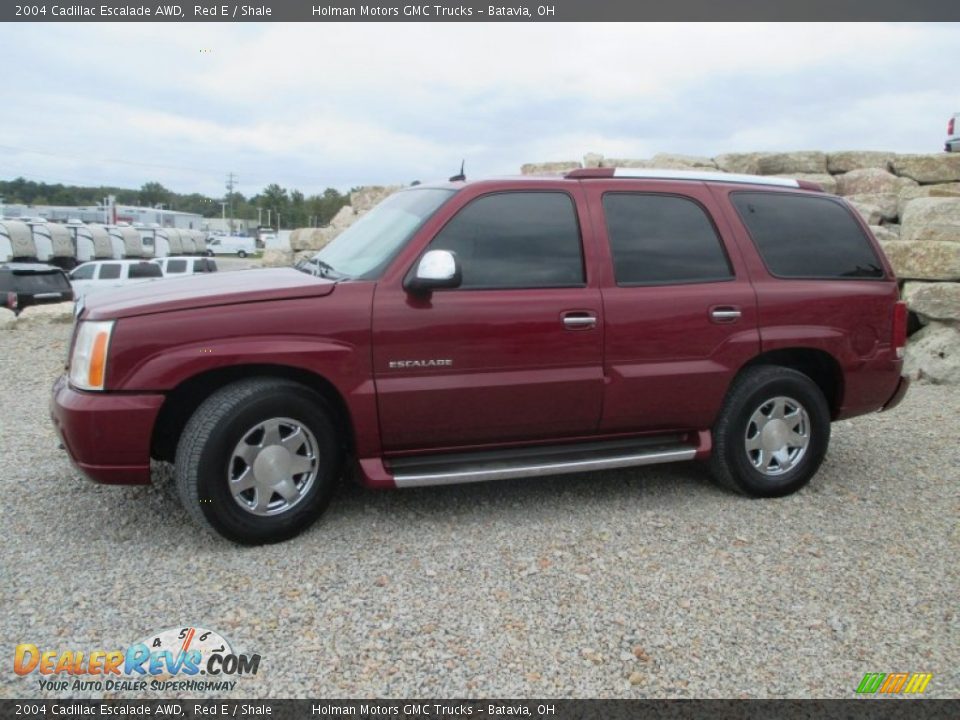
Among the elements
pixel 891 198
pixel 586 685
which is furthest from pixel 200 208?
pixel 586 685

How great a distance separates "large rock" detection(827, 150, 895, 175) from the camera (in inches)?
556

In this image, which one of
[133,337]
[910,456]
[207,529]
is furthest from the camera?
[910,456]

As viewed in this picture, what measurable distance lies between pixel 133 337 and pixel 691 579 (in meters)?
2.81

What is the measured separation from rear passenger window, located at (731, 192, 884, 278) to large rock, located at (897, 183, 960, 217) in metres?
7.20

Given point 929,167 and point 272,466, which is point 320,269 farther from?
point 929,167

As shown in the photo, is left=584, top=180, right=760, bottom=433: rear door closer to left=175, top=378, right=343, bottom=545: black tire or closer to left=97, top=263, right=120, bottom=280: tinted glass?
left=175, top=378, right=343, bottom=545: black tire

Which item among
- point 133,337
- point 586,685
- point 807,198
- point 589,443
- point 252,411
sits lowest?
point 586,685

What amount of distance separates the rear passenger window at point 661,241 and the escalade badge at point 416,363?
43.8 inches

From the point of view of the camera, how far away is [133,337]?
3.50 m

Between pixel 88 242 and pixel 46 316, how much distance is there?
1101 inches

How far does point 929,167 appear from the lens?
522 inches

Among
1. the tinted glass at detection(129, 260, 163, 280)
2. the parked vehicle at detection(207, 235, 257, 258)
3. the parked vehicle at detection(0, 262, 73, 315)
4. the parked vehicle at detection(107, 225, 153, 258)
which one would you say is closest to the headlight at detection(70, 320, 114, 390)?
the parked vehicle at detection(0, 262, 73, 315)

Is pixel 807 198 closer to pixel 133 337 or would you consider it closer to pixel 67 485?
pixel 133 337

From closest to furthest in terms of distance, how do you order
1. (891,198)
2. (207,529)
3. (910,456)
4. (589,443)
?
(207,529)
(589,443)
(910,456)
(891,198)
